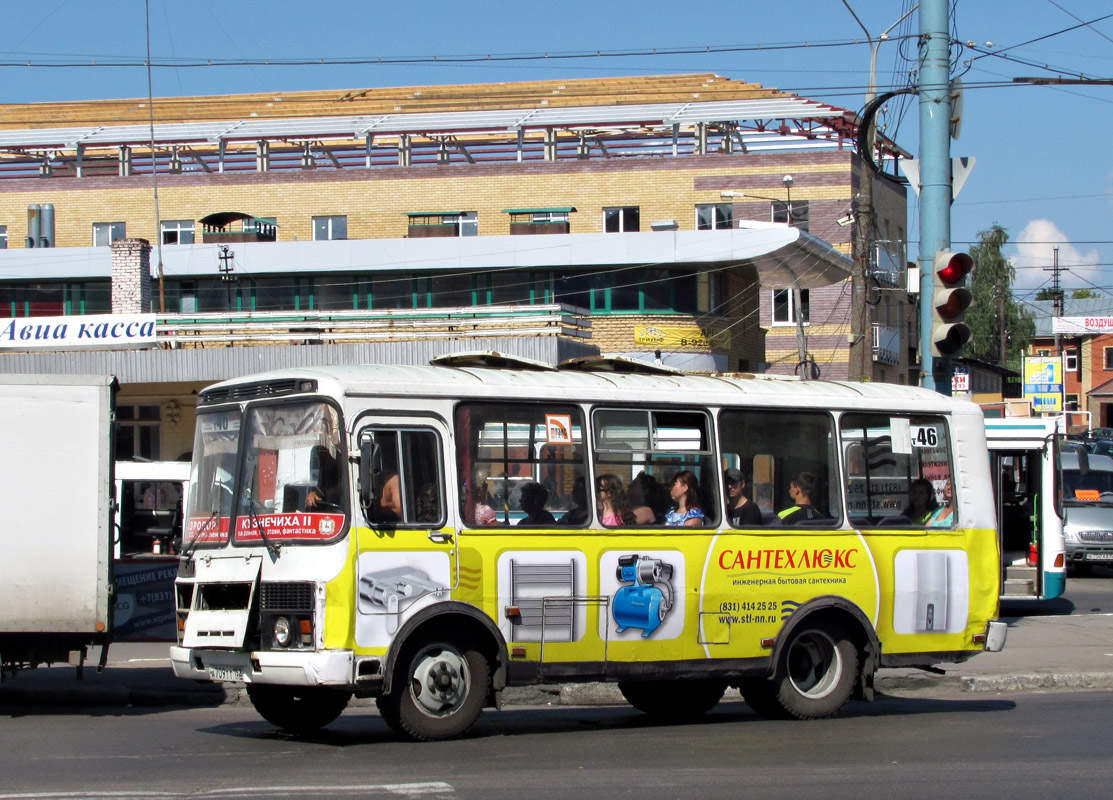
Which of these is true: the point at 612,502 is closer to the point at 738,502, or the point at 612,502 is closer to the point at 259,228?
the point at 738,502

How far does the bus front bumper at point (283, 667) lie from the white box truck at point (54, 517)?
280 cm

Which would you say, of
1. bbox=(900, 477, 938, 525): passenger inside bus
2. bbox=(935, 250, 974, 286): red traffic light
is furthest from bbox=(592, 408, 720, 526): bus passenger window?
bbox=(935, 250, 974, 286): red traffic light

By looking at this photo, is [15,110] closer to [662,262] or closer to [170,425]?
[170,425]

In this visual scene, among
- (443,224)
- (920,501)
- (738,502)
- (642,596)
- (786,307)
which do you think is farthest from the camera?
(786,307)

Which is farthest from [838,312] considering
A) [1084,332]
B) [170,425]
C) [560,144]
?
[1084,332]

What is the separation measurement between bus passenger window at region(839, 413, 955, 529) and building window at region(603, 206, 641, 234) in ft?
112

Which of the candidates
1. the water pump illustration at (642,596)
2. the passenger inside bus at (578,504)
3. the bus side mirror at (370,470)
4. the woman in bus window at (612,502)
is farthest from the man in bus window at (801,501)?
the bus side mirror at (370,470)

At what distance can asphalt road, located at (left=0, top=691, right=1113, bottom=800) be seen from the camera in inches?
293

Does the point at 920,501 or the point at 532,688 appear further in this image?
the point at 532,688

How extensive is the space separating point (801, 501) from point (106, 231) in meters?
39.8

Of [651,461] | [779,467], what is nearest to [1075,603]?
Answer: [779,467]

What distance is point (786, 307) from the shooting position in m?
48.2

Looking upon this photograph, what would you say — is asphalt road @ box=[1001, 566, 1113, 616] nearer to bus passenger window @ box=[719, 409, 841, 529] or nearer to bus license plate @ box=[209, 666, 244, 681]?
bus passenger window @ box=[719, 409, 841, 529]

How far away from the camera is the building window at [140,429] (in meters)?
33.1
